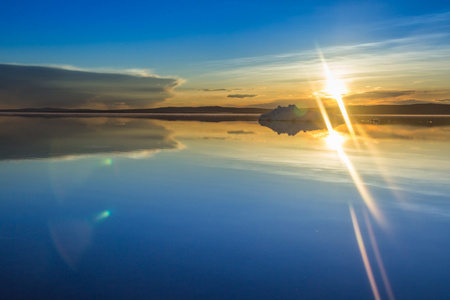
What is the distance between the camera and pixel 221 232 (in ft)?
16.0

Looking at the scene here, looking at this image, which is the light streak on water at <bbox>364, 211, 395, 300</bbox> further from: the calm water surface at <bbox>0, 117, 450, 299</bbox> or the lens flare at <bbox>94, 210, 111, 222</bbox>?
the lens flare at <bbox>94, 210, 111, 222</bbox>

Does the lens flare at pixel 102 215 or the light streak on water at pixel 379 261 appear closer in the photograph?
the light streak on water at pixel 379 261

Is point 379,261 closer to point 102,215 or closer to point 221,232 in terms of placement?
point 221,232

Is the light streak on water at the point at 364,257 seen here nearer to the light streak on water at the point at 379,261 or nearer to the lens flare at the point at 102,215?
the light streak on water at the point at 379,261

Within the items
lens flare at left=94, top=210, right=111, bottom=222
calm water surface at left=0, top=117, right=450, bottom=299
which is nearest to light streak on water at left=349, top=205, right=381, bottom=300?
calm water surface at left=0, top=117, right=450, bottom=299

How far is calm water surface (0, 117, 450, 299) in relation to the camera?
11.3ft

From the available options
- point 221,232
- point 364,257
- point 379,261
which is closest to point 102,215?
point 221,232

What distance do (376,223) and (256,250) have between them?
196 centimetres

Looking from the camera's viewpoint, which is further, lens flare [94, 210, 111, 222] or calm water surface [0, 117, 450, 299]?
lens flare [94, 210, 111, 222]

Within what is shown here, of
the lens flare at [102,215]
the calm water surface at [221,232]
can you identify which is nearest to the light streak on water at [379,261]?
the calm water surface at [221,232]

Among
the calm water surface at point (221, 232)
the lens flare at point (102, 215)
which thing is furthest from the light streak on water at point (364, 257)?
the lens flare at point (102, 215)

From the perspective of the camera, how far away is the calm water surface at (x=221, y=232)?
346cm

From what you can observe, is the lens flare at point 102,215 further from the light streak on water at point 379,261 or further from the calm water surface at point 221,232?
the light streak on water at point 379,261

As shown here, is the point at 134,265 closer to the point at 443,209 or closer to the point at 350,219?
the point at 350,219
